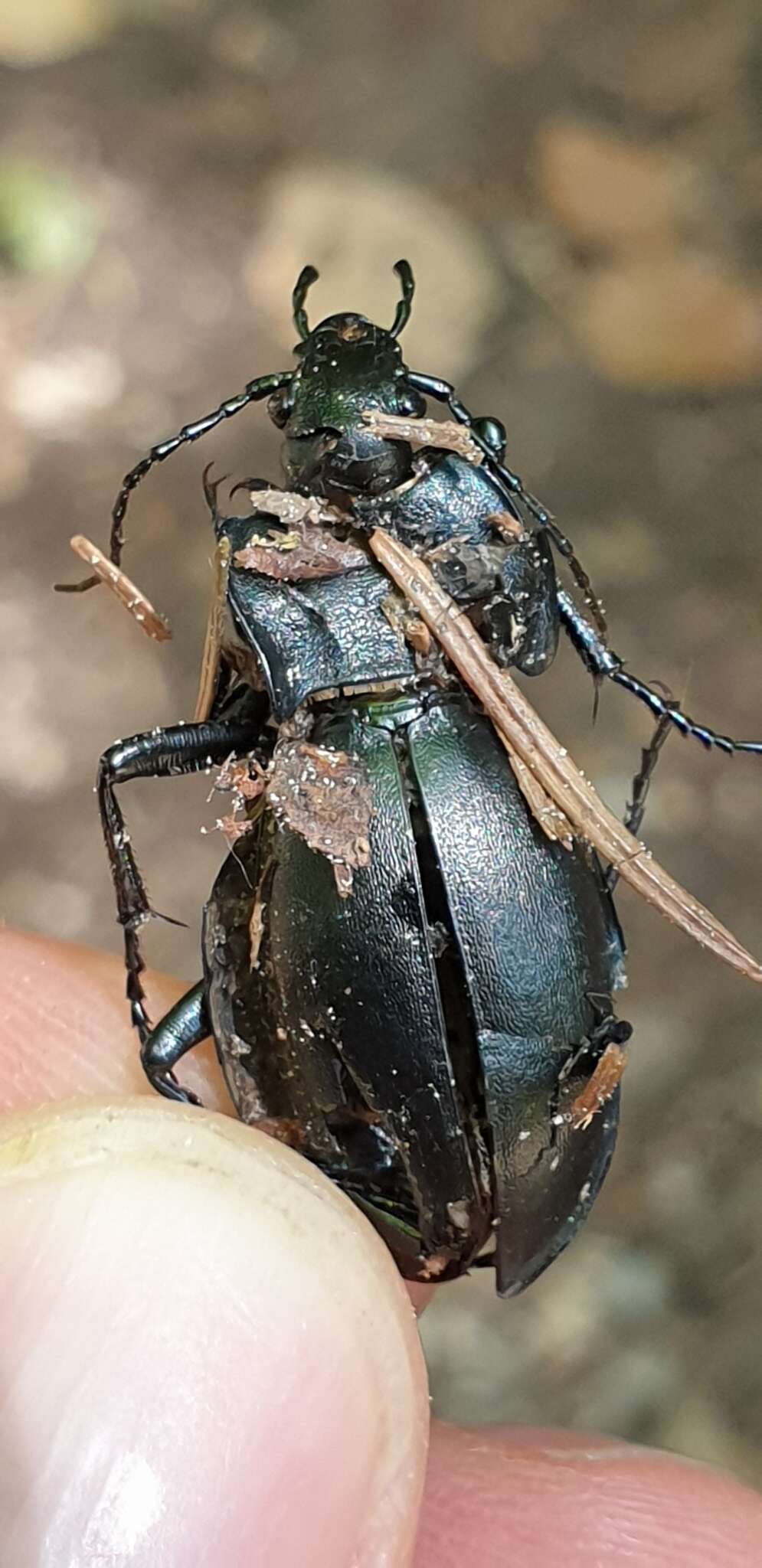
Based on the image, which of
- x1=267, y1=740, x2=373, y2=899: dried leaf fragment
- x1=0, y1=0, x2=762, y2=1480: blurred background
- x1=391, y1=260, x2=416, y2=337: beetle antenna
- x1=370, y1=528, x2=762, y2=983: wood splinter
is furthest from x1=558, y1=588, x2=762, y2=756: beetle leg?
x1=0, y1=0, x2=762, y2=1480: blurred background

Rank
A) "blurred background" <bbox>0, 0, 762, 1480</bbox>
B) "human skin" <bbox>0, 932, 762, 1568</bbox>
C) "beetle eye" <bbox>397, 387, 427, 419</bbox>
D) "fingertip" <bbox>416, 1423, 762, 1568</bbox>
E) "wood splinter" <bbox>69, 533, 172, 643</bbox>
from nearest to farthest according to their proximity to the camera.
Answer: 1. "human skin" <bbox>0, 932, 762, 1568</bbox>
2. "beetle eye" <bbox>397, 387, 427, 419</bbox>
3. "wood splinter" <bbox>69, 533, 172, 643</bbox>
4. "fingertip" <bbox>416, 1423, 762, 1568</bbox>
5. "blurred background" <bbox>0, 0, 762, 1480</bbox>

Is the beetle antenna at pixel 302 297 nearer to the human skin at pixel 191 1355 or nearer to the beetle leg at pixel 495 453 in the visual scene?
the beetle leg at pixel 495 453

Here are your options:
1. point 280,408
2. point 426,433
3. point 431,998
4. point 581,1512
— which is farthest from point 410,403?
point 581,1512

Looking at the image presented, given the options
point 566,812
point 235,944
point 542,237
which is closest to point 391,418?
point 566,812

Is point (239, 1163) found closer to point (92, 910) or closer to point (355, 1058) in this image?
point (355, 1058)

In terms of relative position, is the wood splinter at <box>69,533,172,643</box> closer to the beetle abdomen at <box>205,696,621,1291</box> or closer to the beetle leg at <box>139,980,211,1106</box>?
the beetle abdomen at <box>205,696,621,1291</box>

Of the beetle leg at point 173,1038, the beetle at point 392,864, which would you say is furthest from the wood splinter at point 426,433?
the beetle leg at point 173,1038
